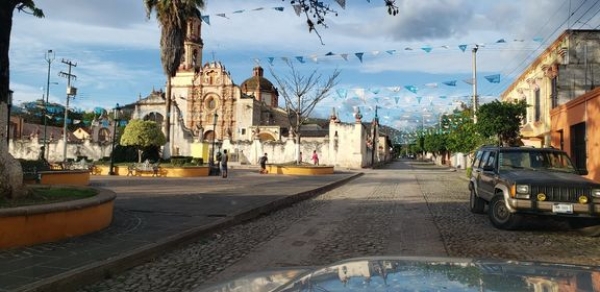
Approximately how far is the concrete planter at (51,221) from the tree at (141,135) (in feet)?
70.6

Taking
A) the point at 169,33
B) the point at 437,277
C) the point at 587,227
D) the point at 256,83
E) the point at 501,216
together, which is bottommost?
the point at 587,227

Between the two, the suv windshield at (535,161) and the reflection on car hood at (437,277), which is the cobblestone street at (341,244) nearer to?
the suv windshield at (535,161)

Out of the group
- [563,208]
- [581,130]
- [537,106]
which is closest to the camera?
[563,208]

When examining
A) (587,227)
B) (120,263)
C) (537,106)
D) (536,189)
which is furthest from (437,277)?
(537,106)

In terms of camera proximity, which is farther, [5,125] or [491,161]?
[491,161]

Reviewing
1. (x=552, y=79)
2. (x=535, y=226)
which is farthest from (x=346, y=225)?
(x=552, y=79)

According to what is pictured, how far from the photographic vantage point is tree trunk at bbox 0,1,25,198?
7.62 m

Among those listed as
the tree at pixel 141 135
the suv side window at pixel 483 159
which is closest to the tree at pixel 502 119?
the suv side window at pixel 483 159

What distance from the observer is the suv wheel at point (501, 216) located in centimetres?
933

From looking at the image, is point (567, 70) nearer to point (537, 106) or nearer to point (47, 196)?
point (537, 106)

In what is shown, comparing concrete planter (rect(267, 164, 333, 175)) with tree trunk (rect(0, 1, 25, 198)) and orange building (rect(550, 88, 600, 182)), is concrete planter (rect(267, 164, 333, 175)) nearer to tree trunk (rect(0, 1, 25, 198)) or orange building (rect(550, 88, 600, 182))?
orange building (rect(550, 88, 600, 182))

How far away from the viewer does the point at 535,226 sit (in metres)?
10.2

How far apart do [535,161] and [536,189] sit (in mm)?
1781

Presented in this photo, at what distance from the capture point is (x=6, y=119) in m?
8.03
